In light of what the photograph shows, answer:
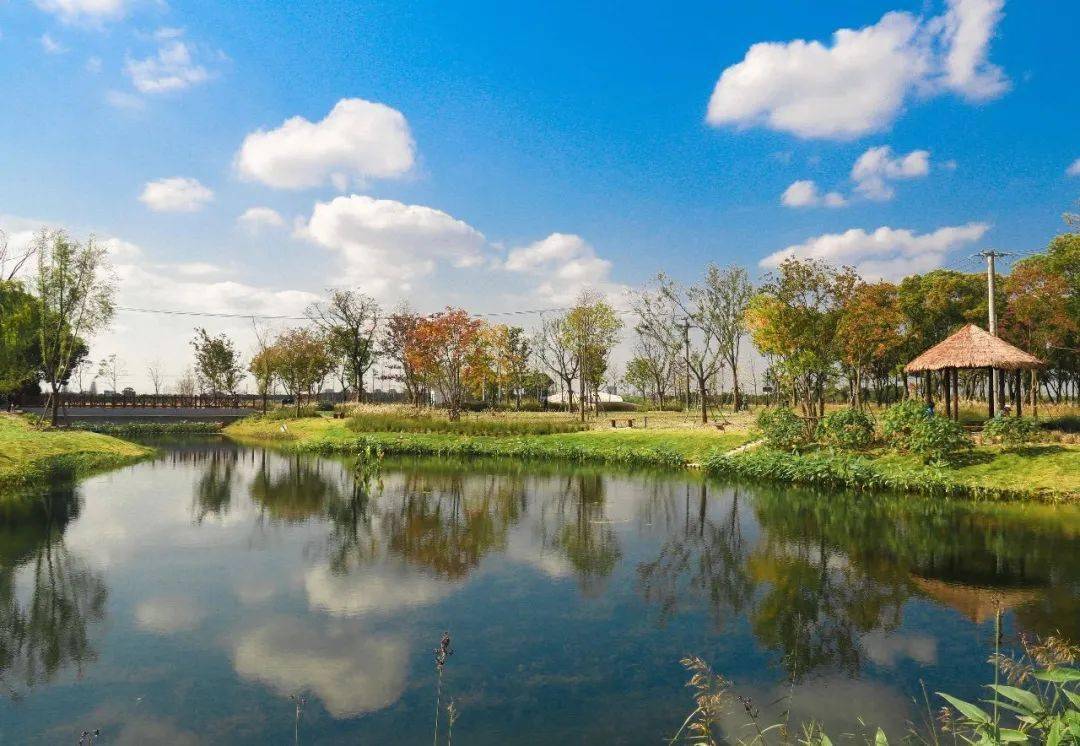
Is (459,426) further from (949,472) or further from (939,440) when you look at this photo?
(949,472)

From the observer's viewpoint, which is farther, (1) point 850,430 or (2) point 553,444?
(2) point 553,444

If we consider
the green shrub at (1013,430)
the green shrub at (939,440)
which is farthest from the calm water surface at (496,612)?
the green shrub at (1013,430)

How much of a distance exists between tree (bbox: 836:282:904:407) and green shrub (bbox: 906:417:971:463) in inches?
601

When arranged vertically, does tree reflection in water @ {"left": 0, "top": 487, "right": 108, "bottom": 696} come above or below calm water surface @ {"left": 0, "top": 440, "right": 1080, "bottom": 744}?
above

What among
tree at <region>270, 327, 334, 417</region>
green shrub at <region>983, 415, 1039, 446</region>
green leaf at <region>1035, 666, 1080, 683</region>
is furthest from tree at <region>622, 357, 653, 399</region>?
green leaf at <region>1035, 666, 1080, 683</region>

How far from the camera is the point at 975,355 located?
1043 inches

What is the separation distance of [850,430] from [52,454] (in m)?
32.0

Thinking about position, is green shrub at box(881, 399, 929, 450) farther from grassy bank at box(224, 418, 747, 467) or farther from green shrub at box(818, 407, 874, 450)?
grassy bank at box(224, 418, 747, 467)

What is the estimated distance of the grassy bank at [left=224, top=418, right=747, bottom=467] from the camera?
30.5m

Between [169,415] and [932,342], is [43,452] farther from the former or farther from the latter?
[932,342]

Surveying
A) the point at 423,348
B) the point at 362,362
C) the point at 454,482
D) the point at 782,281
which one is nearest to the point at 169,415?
the point at 362,362

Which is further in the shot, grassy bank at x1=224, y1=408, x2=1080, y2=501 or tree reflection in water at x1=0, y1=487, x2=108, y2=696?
grassy bank at x1=224, y1=408, x2=1080, y2=501

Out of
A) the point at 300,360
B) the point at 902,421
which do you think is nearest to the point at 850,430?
the point at 902,421

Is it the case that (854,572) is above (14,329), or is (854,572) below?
below
